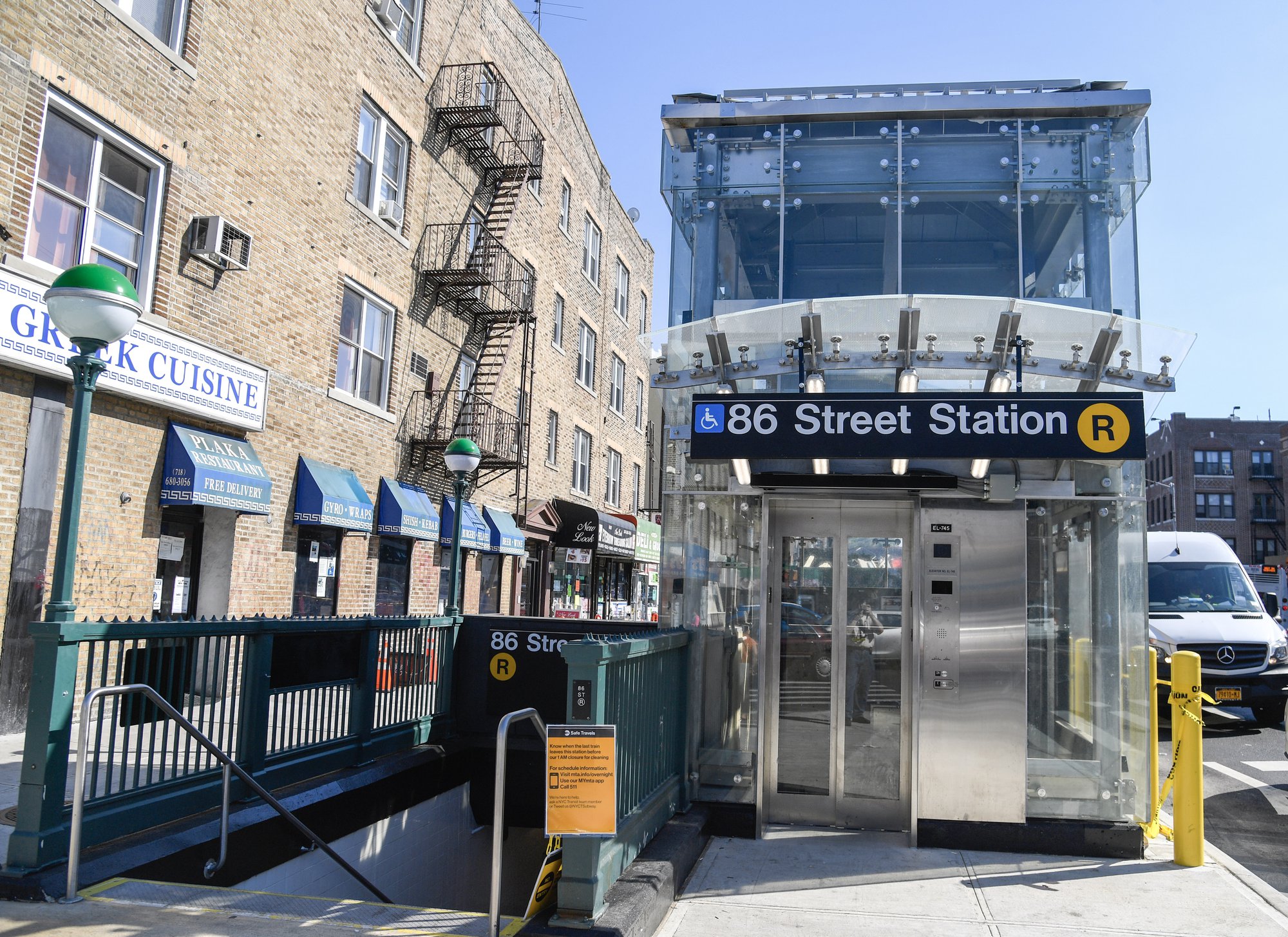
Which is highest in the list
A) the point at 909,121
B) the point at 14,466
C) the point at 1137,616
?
the point at 909,121

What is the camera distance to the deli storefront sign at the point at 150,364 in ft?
32.9

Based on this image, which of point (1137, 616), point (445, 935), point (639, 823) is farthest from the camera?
point (1137, 616)

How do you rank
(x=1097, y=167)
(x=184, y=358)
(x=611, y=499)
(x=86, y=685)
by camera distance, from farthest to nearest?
(x=611, y=499) < (x=184, y=358) < (x=1097, y=167) < (x=86, y=685)

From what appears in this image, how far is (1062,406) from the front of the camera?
22.0ft

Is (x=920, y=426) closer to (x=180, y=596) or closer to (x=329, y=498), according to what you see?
(x=180, y=596)


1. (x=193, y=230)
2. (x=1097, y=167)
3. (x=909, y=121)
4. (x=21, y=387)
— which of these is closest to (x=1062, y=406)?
(x=1097, y=167)

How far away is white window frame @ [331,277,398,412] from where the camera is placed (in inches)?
661

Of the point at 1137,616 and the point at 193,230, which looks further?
the point at 193,230

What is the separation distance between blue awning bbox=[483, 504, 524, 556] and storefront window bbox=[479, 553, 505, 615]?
0.46 meters

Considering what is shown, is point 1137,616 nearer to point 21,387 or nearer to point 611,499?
point 21,387

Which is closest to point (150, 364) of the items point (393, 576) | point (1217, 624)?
point (393, 576)

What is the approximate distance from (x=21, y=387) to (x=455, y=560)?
4983 mm

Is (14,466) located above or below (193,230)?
below

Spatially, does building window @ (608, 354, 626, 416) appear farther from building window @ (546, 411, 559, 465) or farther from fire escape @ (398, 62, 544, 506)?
fire escape @ (398, 62, 544, 506)
